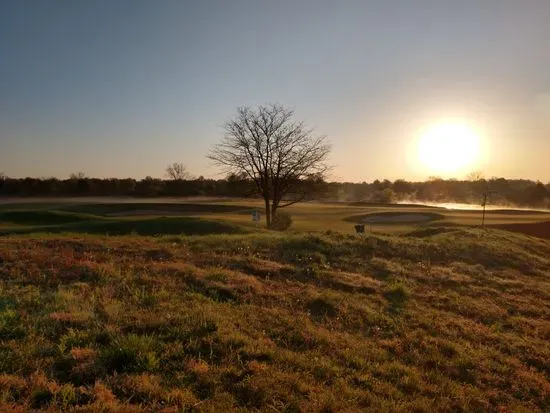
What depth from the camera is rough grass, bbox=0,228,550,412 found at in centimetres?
529

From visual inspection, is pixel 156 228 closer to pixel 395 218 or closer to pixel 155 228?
pixel 155 228

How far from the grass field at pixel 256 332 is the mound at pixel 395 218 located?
30722 millimetres

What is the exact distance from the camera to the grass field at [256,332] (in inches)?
209

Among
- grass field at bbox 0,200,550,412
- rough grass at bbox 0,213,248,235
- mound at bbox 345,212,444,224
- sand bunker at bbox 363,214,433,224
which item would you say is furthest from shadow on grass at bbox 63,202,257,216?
grass field at bbox 0,200,550,412

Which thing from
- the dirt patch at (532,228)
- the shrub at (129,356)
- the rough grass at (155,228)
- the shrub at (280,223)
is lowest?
the dirt patch at (532,228)

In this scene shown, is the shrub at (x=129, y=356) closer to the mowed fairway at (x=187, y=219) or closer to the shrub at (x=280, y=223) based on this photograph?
the mowed fairway at (x=187, y=219)

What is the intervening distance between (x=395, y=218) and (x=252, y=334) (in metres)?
42.2

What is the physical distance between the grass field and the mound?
30722 millimetres

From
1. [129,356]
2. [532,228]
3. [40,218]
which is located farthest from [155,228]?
[532,228]

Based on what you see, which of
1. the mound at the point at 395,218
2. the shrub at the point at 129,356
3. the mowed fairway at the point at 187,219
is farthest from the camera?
the mound at the point at 395,218

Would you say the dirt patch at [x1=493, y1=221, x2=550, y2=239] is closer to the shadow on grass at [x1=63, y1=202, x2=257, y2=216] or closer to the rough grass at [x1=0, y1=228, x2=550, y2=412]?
the shadow on grass at [x1=63, y1=202, x2=257, y2=216]

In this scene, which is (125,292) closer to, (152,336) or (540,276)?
(152,336)

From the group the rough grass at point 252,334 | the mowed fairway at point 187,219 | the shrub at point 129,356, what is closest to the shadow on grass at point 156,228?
the mowed fairway at point 187,219

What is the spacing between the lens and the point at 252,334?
718 centimetres
